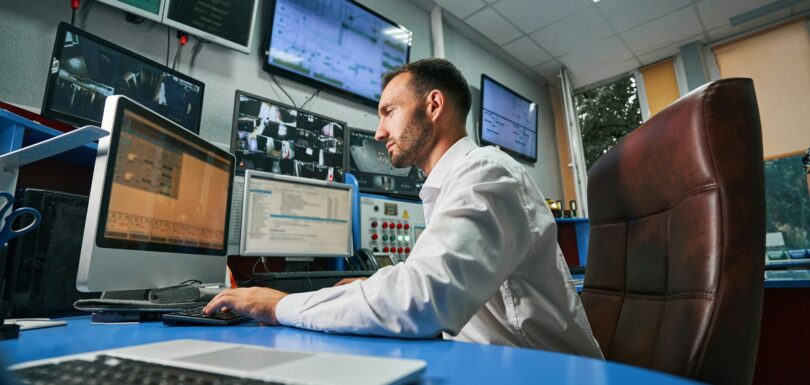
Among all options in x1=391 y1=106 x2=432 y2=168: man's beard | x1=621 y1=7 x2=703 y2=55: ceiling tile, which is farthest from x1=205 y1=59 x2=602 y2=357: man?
x1=621 y1=7 x2=703 y2=55: ceiling tile

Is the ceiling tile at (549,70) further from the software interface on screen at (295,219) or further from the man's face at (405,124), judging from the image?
the man's face at (405,124)

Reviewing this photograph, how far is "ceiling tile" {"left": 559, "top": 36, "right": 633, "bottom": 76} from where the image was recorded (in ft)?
12.7

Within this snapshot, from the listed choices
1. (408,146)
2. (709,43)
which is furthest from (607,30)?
(408,146)

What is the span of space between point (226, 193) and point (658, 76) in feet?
14.8

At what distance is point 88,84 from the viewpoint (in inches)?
51.9

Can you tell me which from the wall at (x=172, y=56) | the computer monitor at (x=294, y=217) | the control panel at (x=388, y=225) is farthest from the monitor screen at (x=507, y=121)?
the computer monitor at (x=294, y=217)

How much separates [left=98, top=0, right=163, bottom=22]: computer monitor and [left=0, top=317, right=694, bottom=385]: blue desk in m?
1.34

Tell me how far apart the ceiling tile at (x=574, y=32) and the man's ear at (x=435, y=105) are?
284cm

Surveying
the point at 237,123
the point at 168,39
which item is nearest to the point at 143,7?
the point at 168,39

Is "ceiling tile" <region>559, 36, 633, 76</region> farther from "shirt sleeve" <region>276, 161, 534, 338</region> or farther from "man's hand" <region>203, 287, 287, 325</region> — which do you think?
"man's hand" <region>203, 287, 287, 325</region>

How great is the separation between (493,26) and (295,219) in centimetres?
273

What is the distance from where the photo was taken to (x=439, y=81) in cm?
127

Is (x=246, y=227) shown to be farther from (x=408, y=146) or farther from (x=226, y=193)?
(x=408, y=146)

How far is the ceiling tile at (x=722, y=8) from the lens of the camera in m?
3.32
